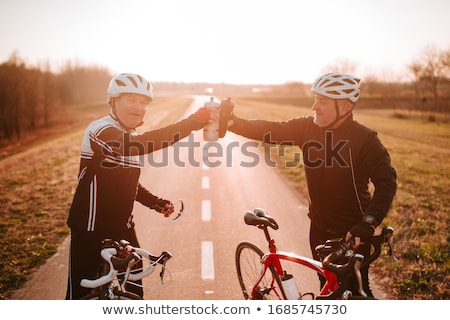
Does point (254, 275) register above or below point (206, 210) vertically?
above

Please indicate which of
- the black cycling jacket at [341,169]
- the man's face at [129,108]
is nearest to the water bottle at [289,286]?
the black cycling jacket at [341,169]

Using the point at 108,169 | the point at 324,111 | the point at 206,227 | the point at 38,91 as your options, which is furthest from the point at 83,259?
the point at 38,91

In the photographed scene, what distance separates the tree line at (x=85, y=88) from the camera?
1041cm

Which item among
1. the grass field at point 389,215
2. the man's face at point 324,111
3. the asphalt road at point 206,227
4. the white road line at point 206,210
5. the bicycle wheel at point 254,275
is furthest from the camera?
the white road line at point 206,210

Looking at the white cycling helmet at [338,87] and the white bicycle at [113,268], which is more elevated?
the white cycling helmet at [338,87]

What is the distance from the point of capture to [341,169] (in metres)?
3.06

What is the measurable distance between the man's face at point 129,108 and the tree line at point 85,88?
74.8 inches

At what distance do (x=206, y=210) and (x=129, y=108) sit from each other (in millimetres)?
4802

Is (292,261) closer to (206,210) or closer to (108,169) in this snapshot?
(108,169)

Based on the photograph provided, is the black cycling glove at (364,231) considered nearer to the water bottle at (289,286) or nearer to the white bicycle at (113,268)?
the water bottle at (289,286)

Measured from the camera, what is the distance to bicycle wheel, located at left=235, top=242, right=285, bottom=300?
3.58 m

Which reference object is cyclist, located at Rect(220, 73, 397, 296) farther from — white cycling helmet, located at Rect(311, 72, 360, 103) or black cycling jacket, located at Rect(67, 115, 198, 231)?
black cycling jacket, located at Rect(67, 115, 198, 231)
